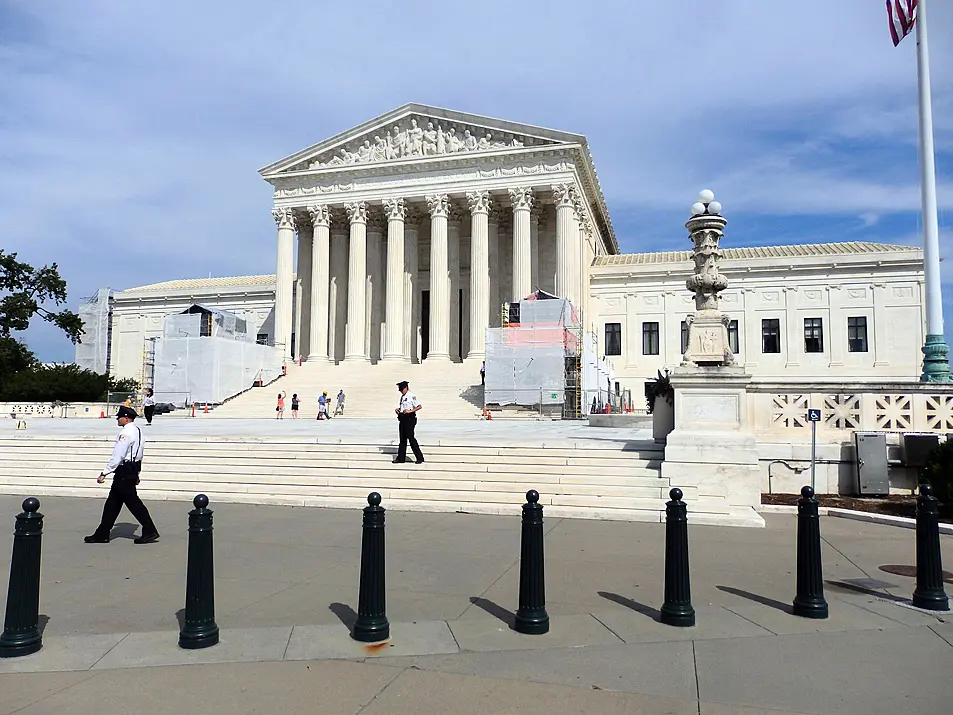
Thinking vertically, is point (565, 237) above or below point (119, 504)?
above

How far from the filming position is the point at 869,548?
8.99m

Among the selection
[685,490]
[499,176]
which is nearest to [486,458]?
[685,490]

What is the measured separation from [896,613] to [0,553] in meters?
9.35

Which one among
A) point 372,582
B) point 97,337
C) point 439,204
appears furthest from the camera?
point 97,337

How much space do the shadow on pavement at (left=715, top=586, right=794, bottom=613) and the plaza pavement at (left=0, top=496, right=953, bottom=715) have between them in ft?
0.09

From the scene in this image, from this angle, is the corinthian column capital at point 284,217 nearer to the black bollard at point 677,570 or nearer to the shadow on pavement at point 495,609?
the shadow on pavement at point 495,609

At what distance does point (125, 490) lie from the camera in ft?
29.8

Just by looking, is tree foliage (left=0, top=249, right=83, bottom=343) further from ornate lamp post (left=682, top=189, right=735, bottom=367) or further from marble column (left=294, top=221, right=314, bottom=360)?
ornate lamp post (left=682, top=189, right=735, bottom=367)

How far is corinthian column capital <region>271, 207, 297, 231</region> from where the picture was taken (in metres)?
52.7

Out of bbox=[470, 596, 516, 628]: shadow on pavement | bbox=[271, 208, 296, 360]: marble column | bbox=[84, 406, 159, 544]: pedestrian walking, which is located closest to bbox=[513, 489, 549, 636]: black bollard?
bbox=[470, 596, 516, 628]: shadow on pavement

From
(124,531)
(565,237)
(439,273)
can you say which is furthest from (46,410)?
(124,531)

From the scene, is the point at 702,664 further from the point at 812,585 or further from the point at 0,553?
the point at 0,553

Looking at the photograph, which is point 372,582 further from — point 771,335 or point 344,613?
point 771,335

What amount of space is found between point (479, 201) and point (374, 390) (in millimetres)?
15974
